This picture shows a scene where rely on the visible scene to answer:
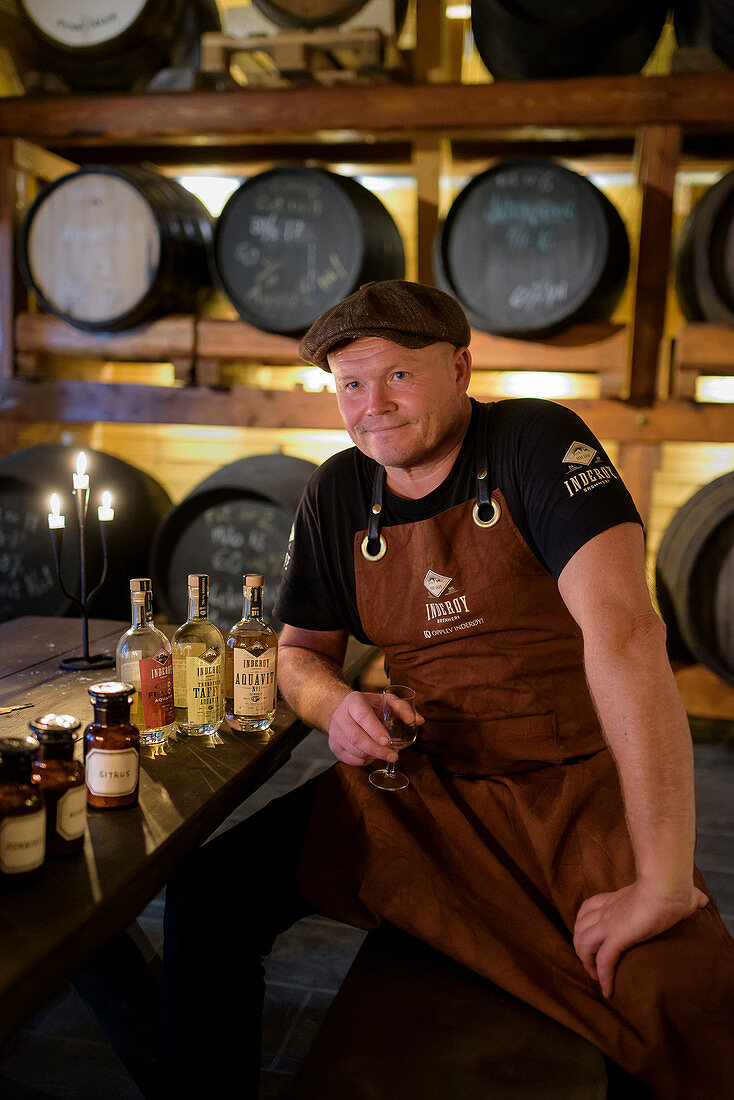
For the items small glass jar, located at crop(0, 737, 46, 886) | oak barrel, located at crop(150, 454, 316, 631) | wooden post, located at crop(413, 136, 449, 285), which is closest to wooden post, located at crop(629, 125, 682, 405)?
wooden post, located at crop(413, 136, 449, 285)

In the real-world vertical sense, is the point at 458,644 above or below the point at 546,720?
above

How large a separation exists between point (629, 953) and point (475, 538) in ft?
2.69

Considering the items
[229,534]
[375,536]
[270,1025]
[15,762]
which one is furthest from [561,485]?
[229,534]

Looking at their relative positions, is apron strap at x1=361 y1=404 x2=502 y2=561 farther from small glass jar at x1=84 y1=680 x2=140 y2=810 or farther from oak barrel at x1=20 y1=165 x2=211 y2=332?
oak barrel at x1=20 y1=165 x2=211 y2=332

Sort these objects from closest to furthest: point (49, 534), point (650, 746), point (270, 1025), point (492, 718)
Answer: point (650, 746) → point (492, 718) → point (270, 1025) → point (49, 534)

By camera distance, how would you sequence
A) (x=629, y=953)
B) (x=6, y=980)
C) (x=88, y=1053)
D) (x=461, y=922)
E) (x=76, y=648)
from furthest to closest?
(x=76, y=648) → (x=88, y=1053) → (x=461, y=922) → (x=629, y=953) → (x=6, y=980)

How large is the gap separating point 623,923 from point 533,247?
2.88 meters

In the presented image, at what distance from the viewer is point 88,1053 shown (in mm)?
2102

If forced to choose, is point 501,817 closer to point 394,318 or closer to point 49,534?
point 394,318

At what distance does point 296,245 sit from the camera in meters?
3.79

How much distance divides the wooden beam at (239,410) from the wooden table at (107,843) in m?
2.22

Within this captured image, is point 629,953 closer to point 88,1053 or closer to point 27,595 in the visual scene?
point 88,1053

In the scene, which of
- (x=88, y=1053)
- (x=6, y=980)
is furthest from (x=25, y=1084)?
(x=6, y=980)

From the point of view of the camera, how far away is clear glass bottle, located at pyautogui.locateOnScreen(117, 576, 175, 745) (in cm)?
156
